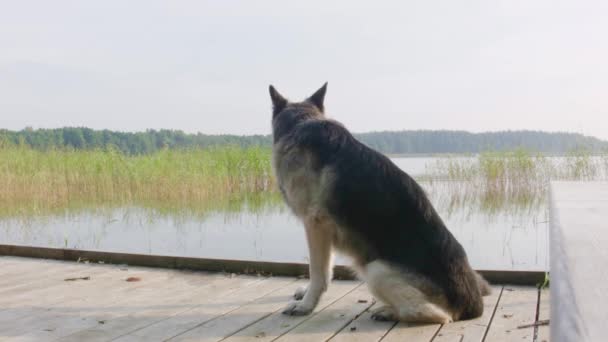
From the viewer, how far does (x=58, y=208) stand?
1050cm

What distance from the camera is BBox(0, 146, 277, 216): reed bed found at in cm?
1126

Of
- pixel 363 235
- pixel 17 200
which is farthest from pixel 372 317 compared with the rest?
pixel 17 200

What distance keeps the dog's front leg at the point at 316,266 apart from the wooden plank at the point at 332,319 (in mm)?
87

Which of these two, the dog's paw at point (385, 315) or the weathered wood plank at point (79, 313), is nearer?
the weathered wood plank at point (79, 313)

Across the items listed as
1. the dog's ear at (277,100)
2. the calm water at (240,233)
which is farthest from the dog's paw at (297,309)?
the calm water at (240,233)

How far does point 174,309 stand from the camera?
3.07 m

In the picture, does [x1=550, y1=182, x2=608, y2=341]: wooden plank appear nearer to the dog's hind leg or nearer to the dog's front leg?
the dog's hind leg

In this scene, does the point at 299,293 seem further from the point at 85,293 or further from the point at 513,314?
the point at 85,293

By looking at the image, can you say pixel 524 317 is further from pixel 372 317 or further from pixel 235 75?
pixel 235 75

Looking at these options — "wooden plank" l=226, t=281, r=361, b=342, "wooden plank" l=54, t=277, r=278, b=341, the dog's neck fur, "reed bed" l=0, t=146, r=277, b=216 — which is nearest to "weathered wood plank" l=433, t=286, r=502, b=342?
"wooden plank" l=226, t=281, r=361, b=342

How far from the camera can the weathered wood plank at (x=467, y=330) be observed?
2490 mm

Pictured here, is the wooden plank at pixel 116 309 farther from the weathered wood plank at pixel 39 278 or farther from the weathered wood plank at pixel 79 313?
the weathered wood plank at pixel 39 278

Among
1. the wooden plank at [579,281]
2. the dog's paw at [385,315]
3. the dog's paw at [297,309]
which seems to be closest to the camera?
the wooden plank at [579,281]

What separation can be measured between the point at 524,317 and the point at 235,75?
1060cm
